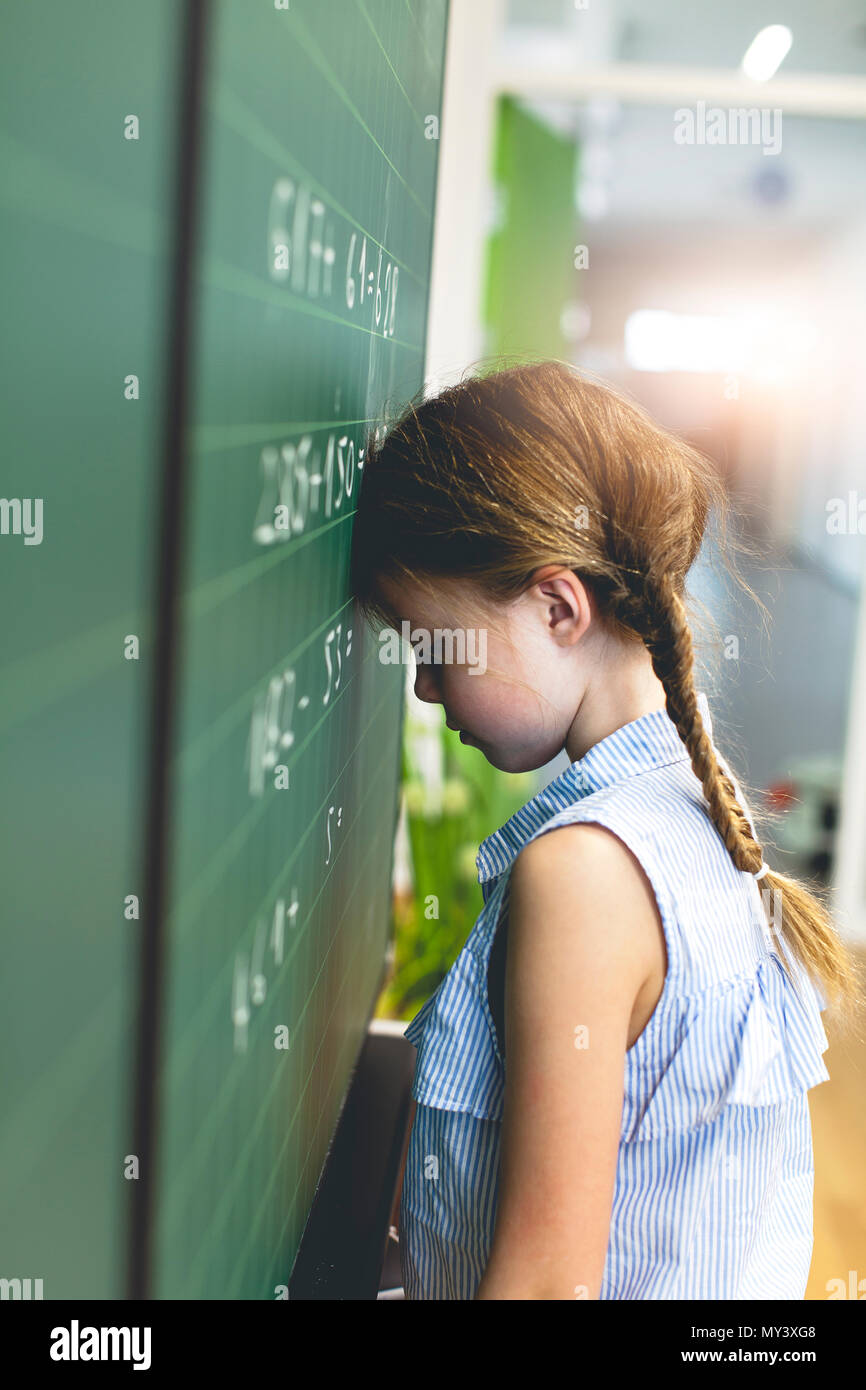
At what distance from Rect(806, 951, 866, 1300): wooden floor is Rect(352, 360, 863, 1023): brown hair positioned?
45.4 inches

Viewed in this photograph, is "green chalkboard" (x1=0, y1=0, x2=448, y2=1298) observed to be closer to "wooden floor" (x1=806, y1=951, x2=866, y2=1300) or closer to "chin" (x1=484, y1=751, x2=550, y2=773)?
"chin" (x1=484, y1=751, x2=550, y2=773)

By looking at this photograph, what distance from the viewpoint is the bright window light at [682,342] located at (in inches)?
164

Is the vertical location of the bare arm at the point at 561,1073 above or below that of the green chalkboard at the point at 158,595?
below

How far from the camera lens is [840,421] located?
4.75 meters

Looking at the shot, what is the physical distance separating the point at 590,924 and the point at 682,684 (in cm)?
22

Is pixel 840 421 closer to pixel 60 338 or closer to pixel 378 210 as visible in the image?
pixel 378 210

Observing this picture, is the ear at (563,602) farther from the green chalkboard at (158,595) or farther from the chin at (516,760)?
the green chalkboard at (158,595)

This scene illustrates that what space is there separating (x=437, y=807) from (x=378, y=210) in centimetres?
219

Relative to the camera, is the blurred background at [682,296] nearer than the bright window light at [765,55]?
Yes

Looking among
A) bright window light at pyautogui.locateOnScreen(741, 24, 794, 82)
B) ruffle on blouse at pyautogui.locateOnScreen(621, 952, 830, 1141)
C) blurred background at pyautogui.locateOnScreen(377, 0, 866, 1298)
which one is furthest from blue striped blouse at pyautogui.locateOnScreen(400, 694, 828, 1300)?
bright window light at pyautogui.locateOnScreen(741, 24, 794, 82)

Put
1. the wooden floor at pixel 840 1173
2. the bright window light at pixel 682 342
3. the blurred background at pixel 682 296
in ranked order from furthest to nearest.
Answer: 1. the bright window light at pixel 682 342
2. the blurred background at pixel 682 296
3. the wooden floor at pixel 840 1173

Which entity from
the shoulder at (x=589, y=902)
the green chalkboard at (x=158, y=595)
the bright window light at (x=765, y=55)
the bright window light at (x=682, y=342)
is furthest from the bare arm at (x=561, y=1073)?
the bright window light at (x=682, y=342)
